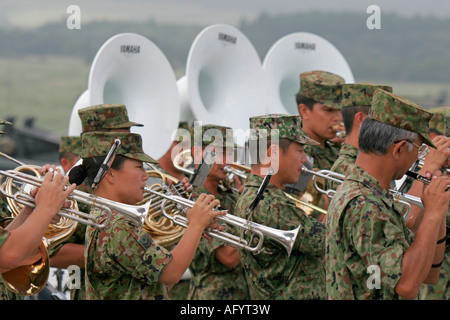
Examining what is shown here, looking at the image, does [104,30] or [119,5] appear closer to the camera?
[104,30]

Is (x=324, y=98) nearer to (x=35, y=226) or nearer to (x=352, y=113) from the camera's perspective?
(x=352, y=113)

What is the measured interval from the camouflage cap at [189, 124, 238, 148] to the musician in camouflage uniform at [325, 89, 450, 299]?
2.32 m

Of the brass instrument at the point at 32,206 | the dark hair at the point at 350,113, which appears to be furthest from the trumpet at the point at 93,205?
the dark hair at the point at 350,113

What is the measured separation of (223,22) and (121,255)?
32.6 metres

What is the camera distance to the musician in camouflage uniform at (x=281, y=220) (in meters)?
5.30

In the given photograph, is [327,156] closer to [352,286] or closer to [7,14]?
[352,286]

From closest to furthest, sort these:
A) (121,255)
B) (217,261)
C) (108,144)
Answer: (121,255)
(108,144)
(217,261)

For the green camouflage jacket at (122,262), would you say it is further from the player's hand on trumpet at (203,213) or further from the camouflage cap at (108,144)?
the camouflage cap at (108,144)

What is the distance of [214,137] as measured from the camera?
641 centimetres

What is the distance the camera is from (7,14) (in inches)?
1396

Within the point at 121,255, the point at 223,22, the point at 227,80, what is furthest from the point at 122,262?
the point at 223,22

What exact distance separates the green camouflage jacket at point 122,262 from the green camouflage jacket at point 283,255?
3.15 feet

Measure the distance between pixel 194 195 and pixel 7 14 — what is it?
31.6 metres
